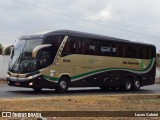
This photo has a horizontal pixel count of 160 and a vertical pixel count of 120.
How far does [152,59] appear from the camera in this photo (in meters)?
32.1

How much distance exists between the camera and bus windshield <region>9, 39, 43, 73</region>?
23.0 metres

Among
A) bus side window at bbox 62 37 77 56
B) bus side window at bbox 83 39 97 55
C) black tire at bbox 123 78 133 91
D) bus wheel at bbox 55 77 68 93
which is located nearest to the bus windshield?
bus side window at bbox 62 37 77 56

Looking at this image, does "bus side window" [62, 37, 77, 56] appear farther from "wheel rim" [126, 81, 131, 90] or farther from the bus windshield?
"wheel rim" [126, 81, 131, 90]

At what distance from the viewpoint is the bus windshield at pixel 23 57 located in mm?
23047

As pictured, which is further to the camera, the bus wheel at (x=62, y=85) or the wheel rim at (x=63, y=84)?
the wheel rim at (x=63, y=84)

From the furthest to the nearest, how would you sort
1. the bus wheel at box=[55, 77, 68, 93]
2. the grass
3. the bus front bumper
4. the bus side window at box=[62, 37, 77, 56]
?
the bus wheel at box=[55, 77, 68, 93]
the bus side window at box=[62, 37, 77, 56]
the bus front bumper
the grass

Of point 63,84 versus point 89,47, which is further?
point 89,47


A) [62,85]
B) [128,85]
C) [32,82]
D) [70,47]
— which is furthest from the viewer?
[128,85]

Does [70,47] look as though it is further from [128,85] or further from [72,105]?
[72,105]

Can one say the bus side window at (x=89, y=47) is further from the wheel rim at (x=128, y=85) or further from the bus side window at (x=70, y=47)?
the wheel rim at (x=128, y=85)

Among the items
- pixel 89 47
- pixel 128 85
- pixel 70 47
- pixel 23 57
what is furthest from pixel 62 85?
pixel 128 85

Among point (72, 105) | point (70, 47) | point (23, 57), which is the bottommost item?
point (72, 105)

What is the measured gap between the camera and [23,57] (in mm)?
23281

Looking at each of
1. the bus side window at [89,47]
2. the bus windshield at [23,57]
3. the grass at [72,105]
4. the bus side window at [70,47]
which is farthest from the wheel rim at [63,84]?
the grass at [72,105]
